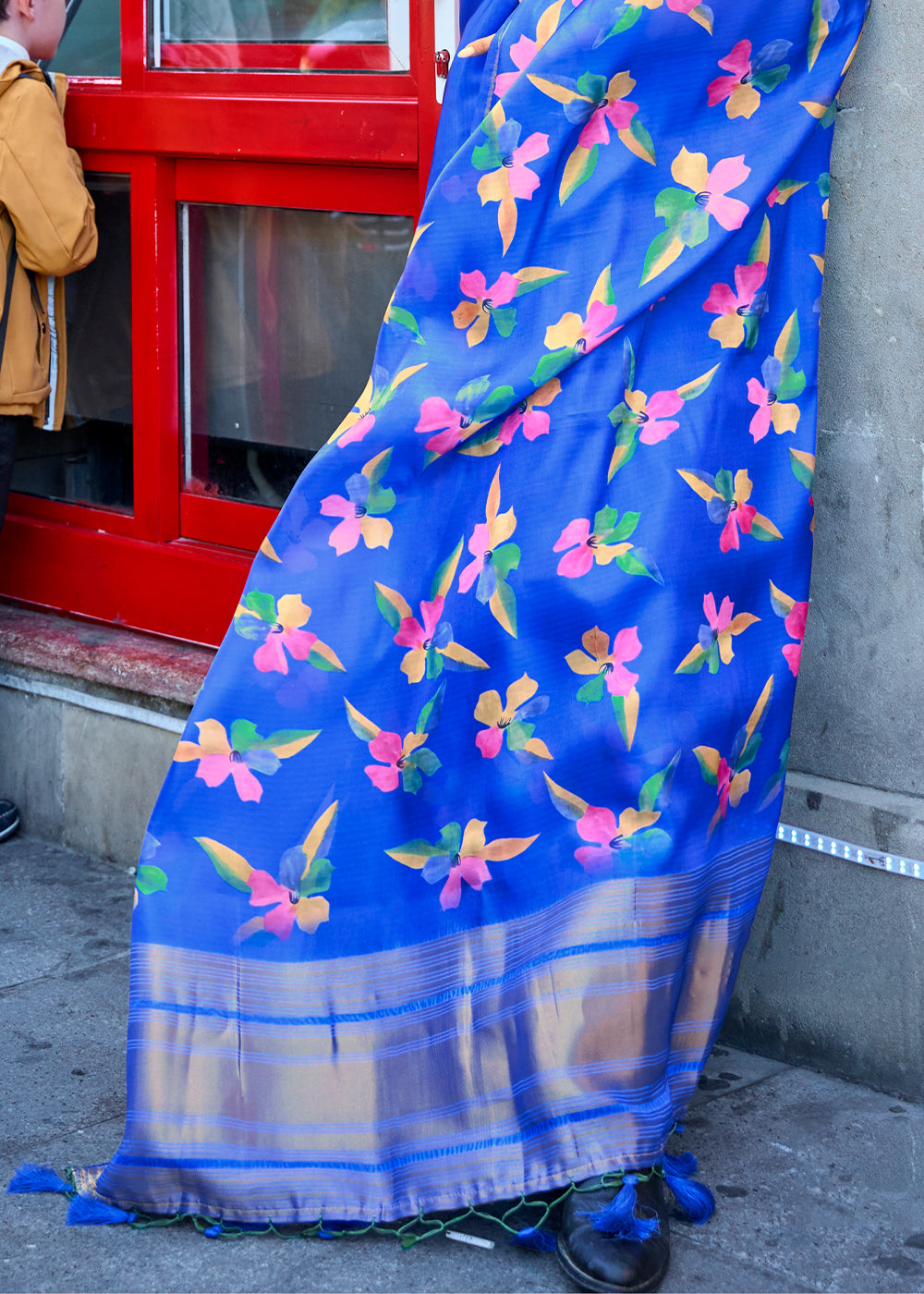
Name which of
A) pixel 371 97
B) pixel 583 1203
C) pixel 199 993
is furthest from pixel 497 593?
pixel 371 97

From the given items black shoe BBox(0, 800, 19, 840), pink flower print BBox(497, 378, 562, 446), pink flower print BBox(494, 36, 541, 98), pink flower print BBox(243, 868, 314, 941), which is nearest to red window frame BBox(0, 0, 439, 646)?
black shoe BBox(0, 800, 19, 840)

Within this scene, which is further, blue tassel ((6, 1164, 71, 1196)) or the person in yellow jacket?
the person in yellow jacket

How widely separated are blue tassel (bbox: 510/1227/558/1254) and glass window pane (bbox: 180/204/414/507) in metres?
1.76

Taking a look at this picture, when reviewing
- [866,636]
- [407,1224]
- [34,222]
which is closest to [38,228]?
[34,222]

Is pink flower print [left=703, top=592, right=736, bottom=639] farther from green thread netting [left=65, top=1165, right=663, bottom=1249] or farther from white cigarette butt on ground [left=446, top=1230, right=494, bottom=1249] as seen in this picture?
white cigarette butt on ground [left=446, top=1230, right=494, bottom=1249]

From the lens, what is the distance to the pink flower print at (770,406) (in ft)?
6.88

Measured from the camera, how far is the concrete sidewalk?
198 centimetres

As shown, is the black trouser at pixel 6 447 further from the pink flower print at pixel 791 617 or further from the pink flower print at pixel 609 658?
the pink flower print at pixel 791 617

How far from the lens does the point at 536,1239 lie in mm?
2012

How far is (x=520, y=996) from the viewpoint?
205 centimetres

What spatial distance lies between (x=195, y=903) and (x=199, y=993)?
0.40 ft

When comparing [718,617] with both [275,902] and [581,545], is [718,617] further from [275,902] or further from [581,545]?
[275,902]

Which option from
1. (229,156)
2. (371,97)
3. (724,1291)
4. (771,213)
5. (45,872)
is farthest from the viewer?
(45,872)

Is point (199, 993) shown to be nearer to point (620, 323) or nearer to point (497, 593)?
point (497, 593)
